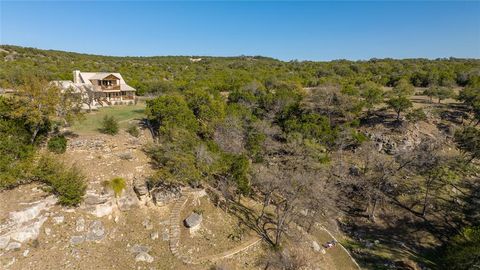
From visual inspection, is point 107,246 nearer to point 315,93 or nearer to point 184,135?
point 184,135

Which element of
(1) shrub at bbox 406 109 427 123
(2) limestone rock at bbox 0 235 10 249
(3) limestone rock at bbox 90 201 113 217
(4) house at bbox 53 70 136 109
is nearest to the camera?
(2) limestone rock at bbox 0 235 10 249

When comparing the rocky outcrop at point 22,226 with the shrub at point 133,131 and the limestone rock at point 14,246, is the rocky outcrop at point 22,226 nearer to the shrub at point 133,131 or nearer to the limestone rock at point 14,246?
the limestone rock at point 14,246

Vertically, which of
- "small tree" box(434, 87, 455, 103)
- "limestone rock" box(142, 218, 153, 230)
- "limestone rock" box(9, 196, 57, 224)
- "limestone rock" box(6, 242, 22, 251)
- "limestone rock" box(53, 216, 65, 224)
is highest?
"small tree" box(434, 87, 455, 103)

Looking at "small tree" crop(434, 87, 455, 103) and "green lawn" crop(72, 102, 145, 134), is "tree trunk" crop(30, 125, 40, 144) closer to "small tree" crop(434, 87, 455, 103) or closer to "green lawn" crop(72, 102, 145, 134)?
"green lawn" crop(72, 102, 145, 134)


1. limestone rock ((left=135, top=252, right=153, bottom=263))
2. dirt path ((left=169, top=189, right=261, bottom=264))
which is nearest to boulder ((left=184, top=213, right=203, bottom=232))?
dirt path ((left=169, top=189, right=261, bottom=264))

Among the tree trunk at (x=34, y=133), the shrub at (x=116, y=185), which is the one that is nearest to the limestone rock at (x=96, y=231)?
the shrub at (x=116, y=185)

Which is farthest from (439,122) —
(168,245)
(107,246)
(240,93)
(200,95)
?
(107,246)

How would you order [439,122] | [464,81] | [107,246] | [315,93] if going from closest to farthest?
1. [107,246]
2. [439,122]
3. [315,93]
4. [464,81]
